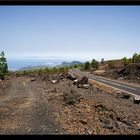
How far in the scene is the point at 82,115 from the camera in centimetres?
1653

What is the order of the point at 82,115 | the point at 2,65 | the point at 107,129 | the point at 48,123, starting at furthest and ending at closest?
the point at 2,65 < the point at 82,115 < the point at 48,123 < the point at 107,129

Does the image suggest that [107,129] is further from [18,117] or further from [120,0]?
[120,0]

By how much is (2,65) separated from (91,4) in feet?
257

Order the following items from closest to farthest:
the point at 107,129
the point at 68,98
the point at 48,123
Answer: the point at 107,129, the point at 48,123, the point at 68,98

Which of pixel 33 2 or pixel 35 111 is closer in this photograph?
pixel 33 2

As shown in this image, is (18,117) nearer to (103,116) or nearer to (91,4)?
(103,116)

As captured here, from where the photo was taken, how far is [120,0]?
8023mm

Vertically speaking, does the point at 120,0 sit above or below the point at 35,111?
above

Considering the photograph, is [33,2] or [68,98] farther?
[68,98]

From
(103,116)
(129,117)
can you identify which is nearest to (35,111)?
(103,116)

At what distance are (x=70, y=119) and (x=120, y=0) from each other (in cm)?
903

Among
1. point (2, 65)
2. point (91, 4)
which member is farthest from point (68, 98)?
point (2, 65)
